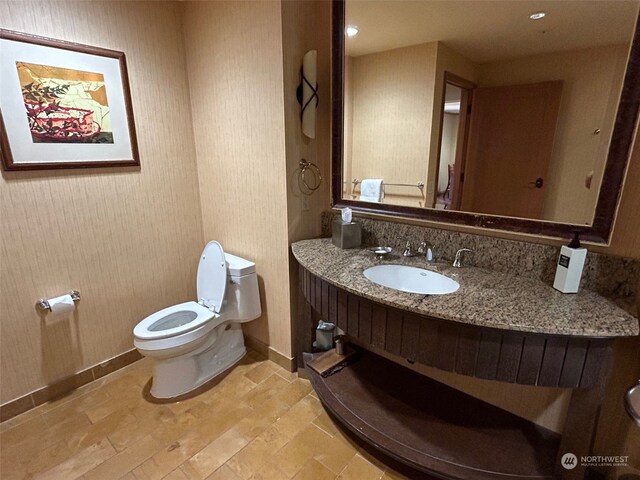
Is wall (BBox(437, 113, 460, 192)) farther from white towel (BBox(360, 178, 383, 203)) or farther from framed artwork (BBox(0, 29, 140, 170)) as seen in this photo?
framed artwork (BBox(0, 29, 140, 170))

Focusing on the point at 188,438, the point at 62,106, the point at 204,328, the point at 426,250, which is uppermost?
the point at 62,106

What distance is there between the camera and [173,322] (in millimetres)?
2105

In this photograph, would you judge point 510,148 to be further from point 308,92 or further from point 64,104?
point 64,104

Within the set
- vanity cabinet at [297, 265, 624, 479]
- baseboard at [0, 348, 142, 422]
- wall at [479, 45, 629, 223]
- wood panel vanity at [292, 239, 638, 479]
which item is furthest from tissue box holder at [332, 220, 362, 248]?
baseboard at [0, 348, 142, 422]

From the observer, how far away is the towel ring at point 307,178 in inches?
76.5

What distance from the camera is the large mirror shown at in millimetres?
1175

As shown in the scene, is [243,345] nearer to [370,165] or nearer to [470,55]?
[370,165]

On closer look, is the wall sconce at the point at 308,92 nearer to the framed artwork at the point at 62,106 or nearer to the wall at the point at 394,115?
the wall at the point at 394,115

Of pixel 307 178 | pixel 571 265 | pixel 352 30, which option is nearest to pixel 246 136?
pixel 307 178

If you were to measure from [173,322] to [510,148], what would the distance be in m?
2.09

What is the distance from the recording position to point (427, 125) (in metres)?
1.61

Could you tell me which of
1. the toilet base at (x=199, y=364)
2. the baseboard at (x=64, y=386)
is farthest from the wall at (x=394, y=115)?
the baseboard at (x=64, y=386)

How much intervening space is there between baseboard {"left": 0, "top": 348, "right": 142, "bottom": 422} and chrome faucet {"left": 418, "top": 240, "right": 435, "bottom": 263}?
2.06 metres

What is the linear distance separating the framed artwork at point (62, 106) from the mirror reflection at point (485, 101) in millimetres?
1387
